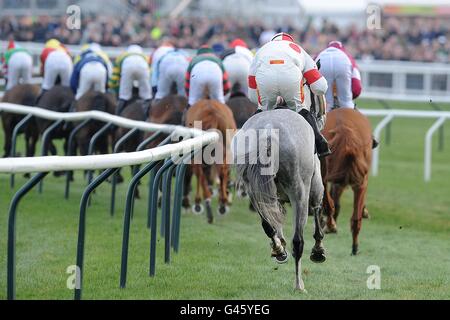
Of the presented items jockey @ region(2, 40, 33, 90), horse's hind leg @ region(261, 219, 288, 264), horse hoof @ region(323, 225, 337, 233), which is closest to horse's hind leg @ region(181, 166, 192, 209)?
horse hoof @ region(323, 225, 337, 233)

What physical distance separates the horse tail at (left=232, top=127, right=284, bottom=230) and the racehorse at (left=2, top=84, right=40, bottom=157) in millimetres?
5928

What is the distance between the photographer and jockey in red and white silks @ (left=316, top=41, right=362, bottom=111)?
27.1ft

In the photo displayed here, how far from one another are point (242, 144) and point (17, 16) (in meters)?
18.2

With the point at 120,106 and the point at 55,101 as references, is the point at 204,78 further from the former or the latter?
the point at 55,101

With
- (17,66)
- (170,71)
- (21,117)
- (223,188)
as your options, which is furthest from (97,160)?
(17,66)

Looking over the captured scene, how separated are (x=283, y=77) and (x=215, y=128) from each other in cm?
281

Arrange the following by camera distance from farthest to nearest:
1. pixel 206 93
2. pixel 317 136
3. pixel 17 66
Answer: pixel 17 66 < pixel 206 93 < pixel 317 136

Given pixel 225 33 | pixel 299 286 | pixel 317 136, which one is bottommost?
pixel 299 286

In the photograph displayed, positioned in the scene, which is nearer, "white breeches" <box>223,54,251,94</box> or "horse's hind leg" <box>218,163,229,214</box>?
"horse's hind leg" <box>218,163,229,214</box>

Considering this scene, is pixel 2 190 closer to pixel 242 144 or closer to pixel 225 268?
pixel 225 268

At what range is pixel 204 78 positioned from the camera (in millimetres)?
9648

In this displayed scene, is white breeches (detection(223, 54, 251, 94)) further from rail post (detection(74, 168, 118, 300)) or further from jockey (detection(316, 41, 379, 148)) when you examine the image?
rail post (detection(74, 168, 118, 300))

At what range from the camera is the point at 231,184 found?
10812mm
